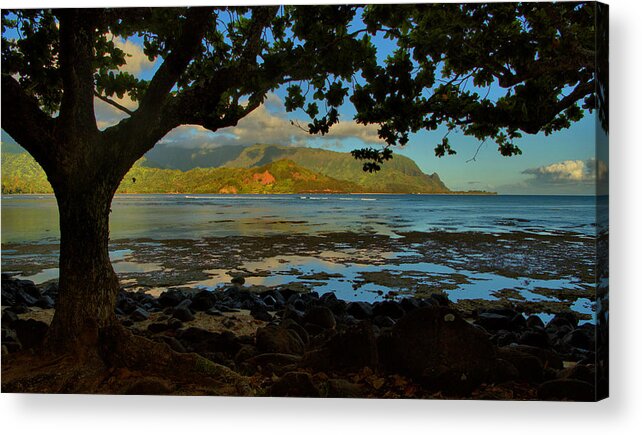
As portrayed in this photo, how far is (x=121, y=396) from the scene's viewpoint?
3.90 metres

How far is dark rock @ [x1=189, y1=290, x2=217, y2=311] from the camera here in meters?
4.33

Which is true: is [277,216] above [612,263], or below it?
above

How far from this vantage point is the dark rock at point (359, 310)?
4.03 meters

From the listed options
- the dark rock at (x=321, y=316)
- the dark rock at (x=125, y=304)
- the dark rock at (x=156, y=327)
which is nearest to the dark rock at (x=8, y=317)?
the dark rock at (x=125, y=304)

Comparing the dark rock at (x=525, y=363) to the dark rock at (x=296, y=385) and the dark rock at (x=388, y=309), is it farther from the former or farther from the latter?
the dark rock at (x=296, y=385)

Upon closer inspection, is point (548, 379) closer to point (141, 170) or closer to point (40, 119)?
point (141, 170)

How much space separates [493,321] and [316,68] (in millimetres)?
2820

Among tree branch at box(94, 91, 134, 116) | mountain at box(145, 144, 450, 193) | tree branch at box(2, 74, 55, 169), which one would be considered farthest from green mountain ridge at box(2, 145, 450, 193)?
tree branch at box(94, 91, 134, 116)

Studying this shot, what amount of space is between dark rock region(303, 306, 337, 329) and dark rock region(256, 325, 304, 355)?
218 millimetres

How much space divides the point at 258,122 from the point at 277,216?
963 mm

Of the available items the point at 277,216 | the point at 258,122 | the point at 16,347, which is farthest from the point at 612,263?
the point at 16,347

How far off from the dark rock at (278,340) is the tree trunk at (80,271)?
1364 mm

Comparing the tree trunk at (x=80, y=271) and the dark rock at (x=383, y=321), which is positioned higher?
the tree trunk at (x=80, y=271)

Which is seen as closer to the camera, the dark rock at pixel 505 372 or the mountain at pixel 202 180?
the dark rock at pixel 505 372
